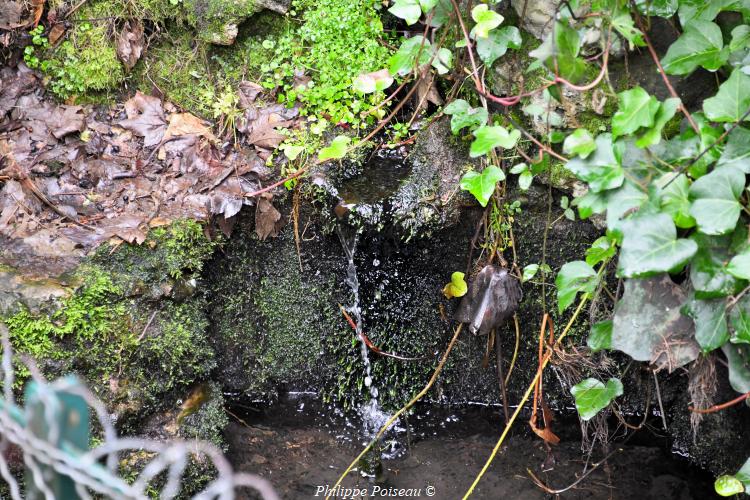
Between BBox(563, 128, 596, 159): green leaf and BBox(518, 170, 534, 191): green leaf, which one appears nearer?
BBox(563, 128, 596, 159): green leaf

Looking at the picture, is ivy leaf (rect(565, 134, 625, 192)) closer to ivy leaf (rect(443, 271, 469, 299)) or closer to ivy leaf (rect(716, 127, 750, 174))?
ivy leaf (rect(716, 127, 750, 174))

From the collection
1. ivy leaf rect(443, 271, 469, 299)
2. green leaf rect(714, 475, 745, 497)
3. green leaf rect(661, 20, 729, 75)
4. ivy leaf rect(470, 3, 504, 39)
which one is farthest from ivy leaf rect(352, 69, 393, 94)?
green leaf rect(714, 475, 745, 497)

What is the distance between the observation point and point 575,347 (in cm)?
322

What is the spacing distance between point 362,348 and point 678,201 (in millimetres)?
1895

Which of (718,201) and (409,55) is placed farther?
(409,55)

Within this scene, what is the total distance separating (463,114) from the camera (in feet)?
10.1

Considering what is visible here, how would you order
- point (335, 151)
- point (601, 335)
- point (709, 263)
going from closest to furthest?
point (709, 263), point (601, 335), point (335, 151)

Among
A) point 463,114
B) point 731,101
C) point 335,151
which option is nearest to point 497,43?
point 463,114

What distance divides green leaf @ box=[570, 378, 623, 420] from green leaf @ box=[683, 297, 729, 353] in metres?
0.48

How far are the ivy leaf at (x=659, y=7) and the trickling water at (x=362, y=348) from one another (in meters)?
1.65

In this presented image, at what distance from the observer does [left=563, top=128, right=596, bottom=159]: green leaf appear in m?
2.36

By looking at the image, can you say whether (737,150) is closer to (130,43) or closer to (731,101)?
(731,101)

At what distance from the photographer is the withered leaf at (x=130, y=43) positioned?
3.51 m

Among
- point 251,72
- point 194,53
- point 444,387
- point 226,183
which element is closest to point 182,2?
point 194,53
